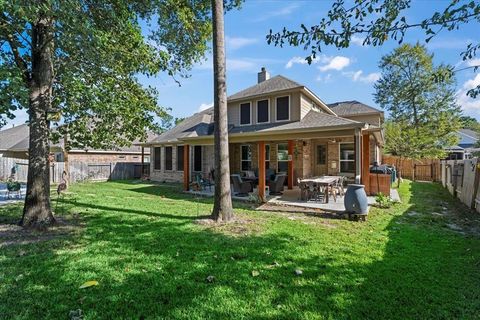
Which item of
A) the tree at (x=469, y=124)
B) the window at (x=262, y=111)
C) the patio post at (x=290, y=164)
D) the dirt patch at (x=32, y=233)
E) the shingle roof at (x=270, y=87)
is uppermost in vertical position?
the tree at (x=469, y=124)

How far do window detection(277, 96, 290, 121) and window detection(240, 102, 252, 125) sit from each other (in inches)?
72.5

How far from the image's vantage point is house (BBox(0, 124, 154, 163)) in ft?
71.1

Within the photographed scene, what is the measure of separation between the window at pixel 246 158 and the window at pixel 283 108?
3.51 metres

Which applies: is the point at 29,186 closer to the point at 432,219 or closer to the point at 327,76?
the point at 432,219

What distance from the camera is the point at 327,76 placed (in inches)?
567

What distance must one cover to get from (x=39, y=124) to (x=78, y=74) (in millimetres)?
1634

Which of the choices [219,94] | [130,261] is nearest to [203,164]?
[219,94]

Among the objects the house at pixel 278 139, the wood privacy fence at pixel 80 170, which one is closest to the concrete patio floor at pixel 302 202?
the house at pixel 278 139

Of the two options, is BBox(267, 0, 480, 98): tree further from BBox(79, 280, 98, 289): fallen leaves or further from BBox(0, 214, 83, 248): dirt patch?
BBox(0, 214, 83, 248): dirt patch

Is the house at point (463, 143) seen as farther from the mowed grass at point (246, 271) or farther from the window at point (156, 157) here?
the window at point (156, 157)

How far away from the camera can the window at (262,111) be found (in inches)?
541

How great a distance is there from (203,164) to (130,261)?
508 inches

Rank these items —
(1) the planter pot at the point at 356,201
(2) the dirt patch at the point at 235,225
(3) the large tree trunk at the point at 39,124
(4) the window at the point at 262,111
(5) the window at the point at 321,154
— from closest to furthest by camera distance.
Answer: (3) the large tree trunk at the point at 39,124, (2) the dirt patch at the point at 235,225, (1) the planter pot at the point at 356,201, (4) the window at the point at 262,111, (5) the window at the point at 321,154

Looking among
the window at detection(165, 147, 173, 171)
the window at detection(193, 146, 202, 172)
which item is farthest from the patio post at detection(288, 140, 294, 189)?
the window at detection(165, 147, 173, 171)
